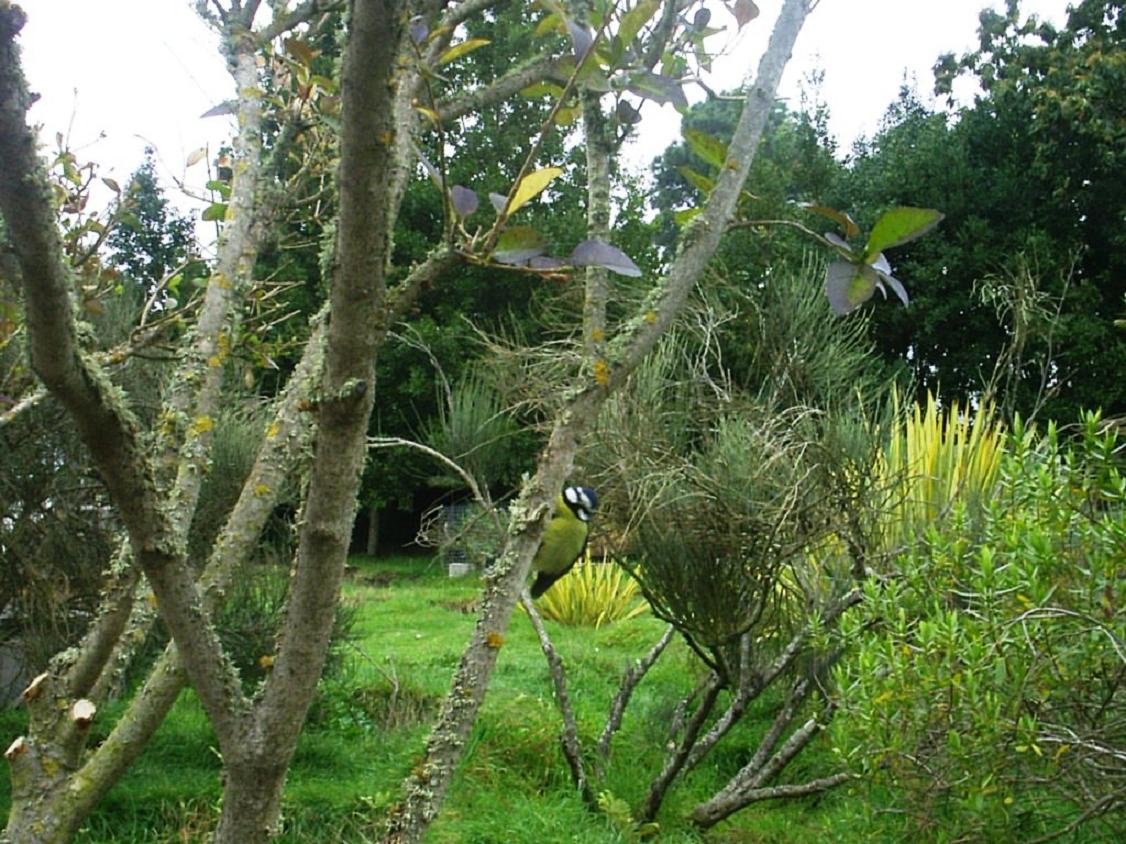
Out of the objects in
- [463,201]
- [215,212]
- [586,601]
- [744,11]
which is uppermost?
[744,11]

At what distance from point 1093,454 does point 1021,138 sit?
14.8 metres

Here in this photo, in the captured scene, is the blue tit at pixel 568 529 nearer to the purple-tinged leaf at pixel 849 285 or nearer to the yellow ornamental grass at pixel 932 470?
the yellow ornamental grass at pixel 932 470

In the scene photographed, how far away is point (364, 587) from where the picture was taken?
40.1 ft

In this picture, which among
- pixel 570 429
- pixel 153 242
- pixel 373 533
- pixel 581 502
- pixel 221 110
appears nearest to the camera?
pixel 570 429

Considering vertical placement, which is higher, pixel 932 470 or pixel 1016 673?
pixel 932 470

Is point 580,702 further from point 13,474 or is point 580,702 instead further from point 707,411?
point 13,474

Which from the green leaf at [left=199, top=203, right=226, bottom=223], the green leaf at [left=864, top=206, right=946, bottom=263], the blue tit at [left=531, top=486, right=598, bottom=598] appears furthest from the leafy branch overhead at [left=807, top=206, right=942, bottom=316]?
the blue tit at [left=531, top=486, right=598, bottom=598]

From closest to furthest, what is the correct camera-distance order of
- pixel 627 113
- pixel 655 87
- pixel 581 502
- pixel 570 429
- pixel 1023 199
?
1. pixel 655 87
2. pixel 570 429
3. pixel 627 113
4. pixel 581 502
5. pixel 1023 199

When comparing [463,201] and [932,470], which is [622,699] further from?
[463,201]

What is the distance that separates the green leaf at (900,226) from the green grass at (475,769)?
7.44 feet

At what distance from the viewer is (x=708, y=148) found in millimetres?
1379

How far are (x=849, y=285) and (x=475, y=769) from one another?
4.20m

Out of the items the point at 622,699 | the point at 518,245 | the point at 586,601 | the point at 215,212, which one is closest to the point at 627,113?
the point at 518,245

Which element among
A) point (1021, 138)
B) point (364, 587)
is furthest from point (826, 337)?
point (1021, 138)
